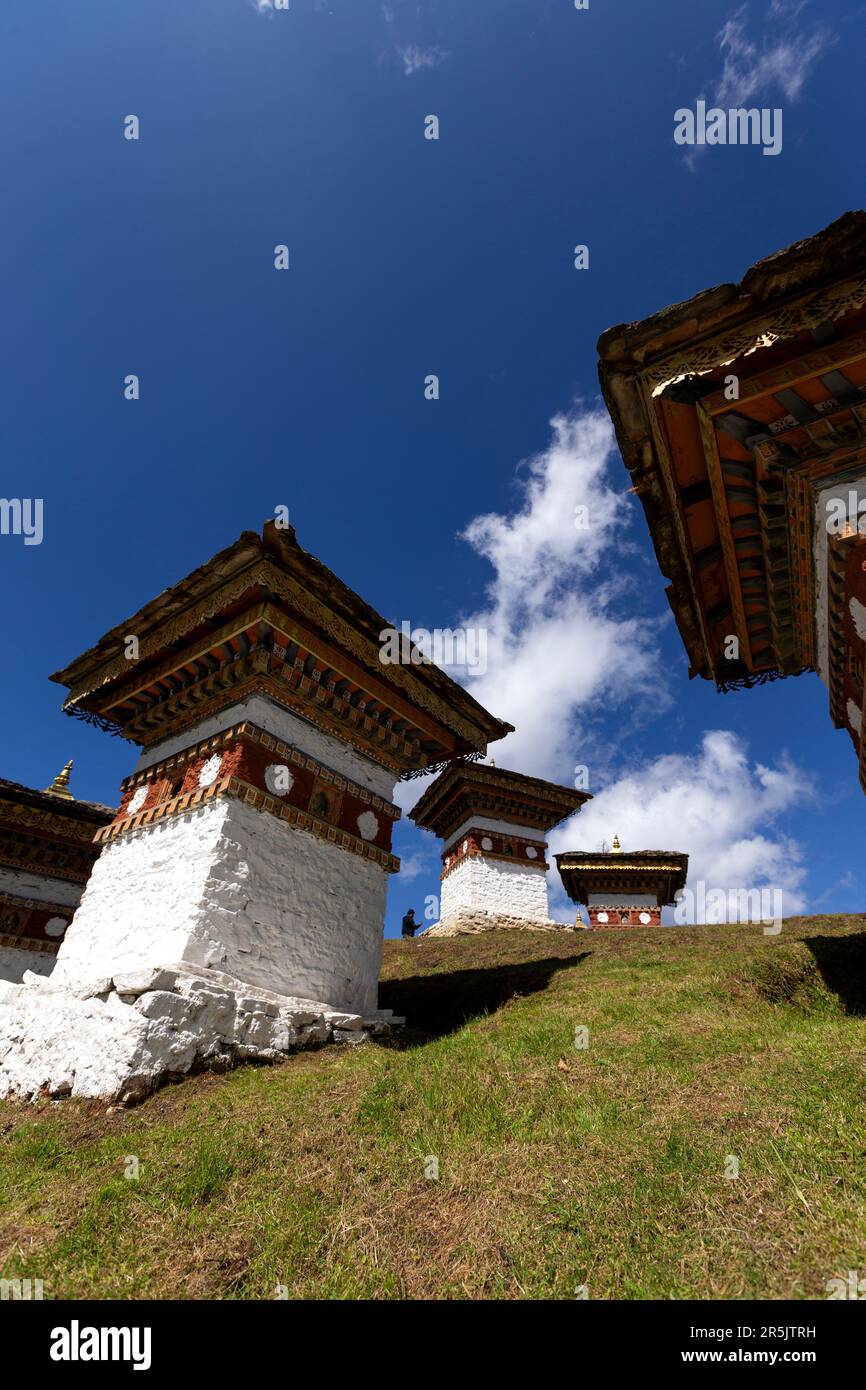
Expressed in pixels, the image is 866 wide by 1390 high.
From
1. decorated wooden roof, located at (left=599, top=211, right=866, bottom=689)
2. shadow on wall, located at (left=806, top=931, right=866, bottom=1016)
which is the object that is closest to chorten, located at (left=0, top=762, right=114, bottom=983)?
decorated wooden roof, located at (left=599, top=211, right=866, bottom=689)

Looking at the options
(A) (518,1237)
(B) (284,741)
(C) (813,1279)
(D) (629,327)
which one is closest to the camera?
(C) (813,1279)

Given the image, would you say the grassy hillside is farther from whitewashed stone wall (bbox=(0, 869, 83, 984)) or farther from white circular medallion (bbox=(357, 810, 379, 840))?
whitewashed stone wall (bbox=(0, 869, 83, 984))

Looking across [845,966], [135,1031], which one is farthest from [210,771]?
[845,966]

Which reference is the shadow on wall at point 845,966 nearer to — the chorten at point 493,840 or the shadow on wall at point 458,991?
the shadow on wall at point 458,991

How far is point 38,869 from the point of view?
1459 cm

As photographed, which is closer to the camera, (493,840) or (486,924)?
(486,924)

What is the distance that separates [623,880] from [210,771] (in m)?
21.2

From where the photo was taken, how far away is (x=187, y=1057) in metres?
6.34

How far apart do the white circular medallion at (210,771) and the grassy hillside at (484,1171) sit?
12.1 feet

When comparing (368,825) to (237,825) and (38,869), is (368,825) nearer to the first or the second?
(237,825)

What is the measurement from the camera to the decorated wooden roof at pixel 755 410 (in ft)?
20.7
